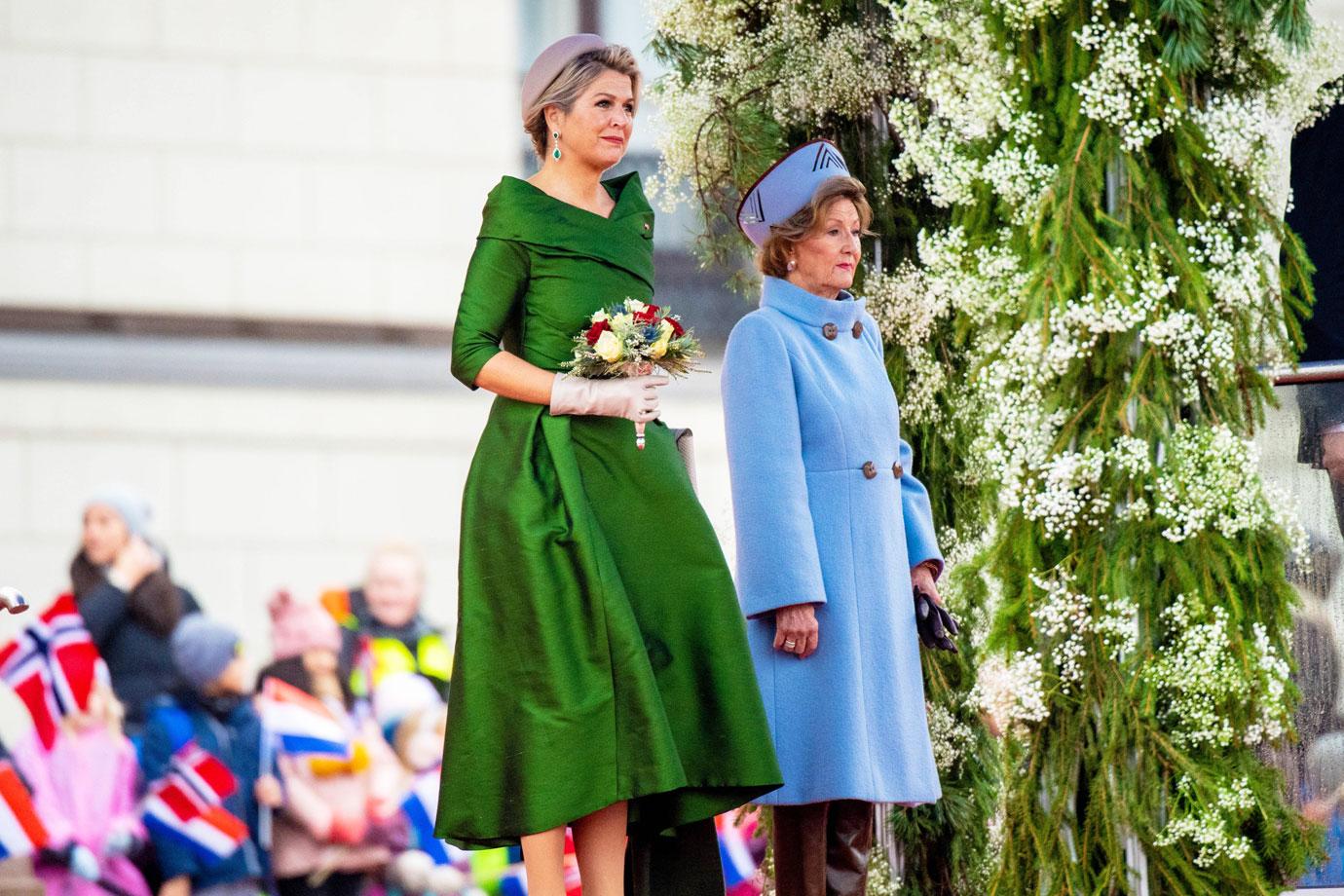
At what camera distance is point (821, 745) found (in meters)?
3.17

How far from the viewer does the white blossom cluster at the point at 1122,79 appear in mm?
3195

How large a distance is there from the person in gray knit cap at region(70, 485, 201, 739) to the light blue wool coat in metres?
2.34

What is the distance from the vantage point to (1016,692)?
3.29m

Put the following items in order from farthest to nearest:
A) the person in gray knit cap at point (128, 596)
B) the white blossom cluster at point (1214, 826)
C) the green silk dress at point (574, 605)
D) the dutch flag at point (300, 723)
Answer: the dutch flag at point (300, 723)
the person in gray knit cap at point (128, 596)
the white blossom cluster at point (1214, 826)
the green silk dress at point (574, 605)

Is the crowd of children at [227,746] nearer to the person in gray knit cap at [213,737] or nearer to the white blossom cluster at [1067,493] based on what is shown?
the person in gray knit cap at [213,737]

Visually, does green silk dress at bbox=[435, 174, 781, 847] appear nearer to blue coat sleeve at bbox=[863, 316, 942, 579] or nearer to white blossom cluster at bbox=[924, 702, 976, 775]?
blue coat sleeve at bbox=[863, 316, 942, 579]

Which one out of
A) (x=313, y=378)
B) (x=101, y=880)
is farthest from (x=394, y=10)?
(x=101, y=880)

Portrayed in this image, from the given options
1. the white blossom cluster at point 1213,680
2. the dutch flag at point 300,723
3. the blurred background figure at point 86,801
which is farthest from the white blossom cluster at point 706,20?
the blurred background figure at point 86,801

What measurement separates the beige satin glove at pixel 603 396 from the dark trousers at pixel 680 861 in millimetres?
738

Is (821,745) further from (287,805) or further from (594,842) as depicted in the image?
(287,805)

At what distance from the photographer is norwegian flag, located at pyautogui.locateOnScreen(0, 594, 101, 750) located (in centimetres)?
481

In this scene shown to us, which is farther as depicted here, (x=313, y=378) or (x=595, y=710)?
(x=313, y=378)

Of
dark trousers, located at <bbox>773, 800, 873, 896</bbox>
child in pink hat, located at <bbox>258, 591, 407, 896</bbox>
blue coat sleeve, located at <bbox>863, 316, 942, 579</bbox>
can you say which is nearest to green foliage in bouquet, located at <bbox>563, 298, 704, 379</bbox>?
blue coat sleeve, located at <bbox>863, 316, 942, 579</bbox>

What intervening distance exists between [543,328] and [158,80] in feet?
8.71
